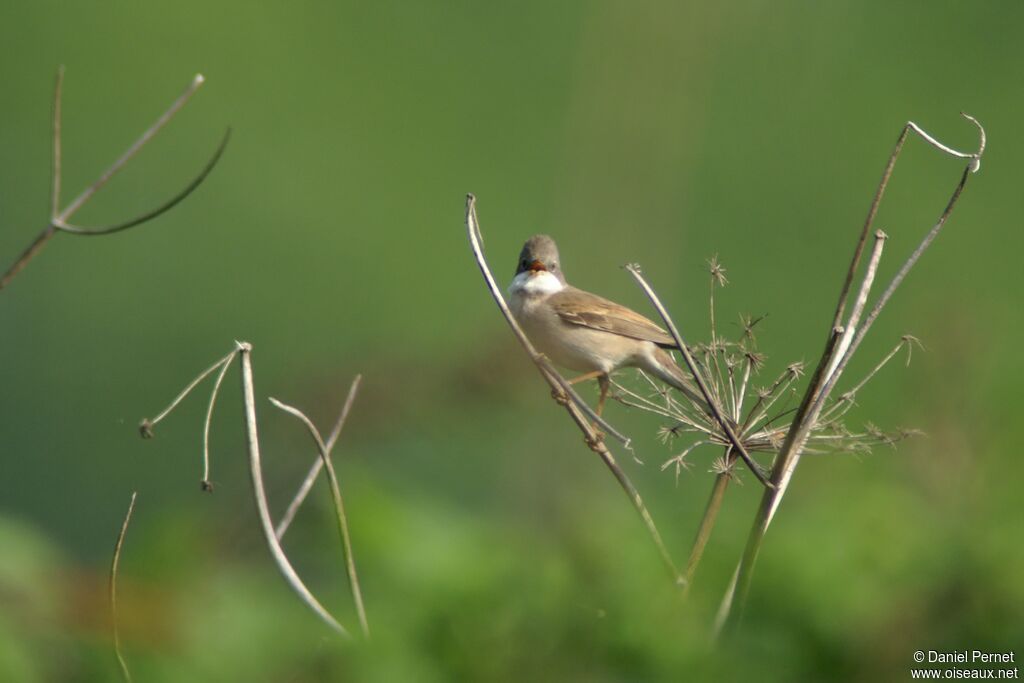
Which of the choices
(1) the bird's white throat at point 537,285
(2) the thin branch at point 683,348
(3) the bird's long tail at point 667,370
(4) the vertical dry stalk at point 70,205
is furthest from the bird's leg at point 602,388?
(4) the vertical dry stalk at point 70,205

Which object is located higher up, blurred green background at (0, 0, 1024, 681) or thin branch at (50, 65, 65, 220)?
thin branch at (50, 65, 65, 220)

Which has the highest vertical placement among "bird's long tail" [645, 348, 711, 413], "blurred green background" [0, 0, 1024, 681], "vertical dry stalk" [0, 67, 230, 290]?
"vertical dry stalk" [0, 67, 230, 290]

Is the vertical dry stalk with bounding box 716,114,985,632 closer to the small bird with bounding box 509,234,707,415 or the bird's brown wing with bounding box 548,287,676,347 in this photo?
the small bird with bounding box 509,234,707,415

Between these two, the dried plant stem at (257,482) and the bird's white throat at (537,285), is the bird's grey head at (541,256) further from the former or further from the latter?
the dried plant stem at (257,482)

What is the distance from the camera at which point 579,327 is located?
460 centimetres

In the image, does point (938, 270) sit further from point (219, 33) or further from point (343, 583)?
point (219, 33)

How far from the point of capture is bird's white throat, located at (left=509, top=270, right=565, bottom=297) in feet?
15.8

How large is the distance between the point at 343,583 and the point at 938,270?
26.1 ft

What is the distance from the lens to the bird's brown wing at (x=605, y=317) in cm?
455

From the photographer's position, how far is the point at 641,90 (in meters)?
4.50

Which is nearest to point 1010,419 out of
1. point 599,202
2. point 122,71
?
point 599,202

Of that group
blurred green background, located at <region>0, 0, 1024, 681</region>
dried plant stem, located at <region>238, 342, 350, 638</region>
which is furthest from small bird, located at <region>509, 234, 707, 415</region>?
dried plant stem, located at <region>238, 342, 350, 638</region>

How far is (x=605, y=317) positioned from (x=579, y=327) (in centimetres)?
11

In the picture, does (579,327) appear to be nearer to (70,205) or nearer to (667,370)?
(667,370)
